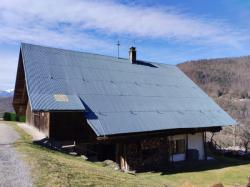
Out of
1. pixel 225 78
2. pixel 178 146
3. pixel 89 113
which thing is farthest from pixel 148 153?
pixel 225 78

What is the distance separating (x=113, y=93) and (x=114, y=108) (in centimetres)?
176

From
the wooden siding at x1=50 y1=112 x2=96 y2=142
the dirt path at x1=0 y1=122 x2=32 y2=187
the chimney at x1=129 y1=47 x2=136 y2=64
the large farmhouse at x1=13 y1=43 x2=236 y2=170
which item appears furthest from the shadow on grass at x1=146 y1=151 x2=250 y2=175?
the dirt path at x1=0 y1=122 x2=32 y2=187

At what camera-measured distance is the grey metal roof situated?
19.1 m

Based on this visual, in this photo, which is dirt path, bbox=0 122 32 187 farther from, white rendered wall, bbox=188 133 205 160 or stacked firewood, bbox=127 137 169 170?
white rendered wall, bbox=188 133 205 160

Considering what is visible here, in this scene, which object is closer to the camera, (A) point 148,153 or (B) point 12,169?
(B) point 12,169

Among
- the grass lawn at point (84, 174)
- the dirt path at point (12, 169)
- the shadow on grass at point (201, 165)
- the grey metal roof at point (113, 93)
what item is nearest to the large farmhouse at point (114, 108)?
the grey metal roof at point (113, 93)

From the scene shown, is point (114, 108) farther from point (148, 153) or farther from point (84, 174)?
point (84, 174)

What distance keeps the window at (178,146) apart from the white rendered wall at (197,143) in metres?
0.66

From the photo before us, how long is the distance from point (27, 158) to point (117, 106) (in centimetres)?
921

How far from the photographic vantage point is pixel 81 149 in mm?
19172

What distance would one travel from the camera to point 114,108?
20.6 meters

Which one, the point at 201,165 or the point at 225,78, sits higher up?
the point at 225,78

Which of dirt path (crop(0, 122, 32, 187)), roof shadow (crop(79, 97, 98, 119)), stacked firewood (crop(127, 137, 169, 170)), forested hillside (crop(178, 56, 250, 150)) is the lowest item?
stacked firewood (crop(127, 137, 169, 170))

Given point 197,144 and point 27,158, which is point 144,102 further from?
point 27,158
